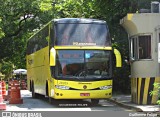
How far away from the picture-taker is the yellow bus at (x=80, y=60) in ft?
61.0

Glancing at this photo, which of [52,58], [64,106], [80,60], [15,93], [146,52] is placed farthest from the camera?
[15,93]

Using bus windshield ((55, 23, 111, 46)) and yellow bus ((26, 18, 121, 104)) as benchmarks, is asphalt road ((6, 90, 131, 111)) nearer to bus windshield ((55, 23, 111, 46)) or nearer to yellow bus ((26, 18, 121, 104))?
yellow bus ((26, 18, 121, 104))

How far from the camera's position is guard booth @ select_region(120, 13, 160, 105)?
60.6ft

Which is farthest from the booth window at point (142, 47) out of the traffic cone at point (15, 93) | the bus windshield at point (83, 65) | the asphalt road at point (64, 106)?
the traffic cone at point (15, 93)

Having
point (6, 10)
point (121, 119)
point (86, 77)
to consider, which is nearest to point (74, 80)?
point (86, 77)

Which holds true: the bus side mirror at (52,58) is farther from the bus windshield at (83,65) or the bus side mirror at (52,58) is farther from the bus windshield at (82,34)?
the bus windshield at (82,34)

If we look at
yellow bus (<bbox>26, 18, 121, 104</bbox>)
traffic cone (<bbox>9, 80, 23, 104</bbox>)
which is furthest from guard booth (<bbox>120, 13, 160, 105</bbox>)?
traffic cone (<bbox>9, 80, 23, 104</bbox>)

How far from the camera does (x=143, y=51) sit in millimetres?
18859

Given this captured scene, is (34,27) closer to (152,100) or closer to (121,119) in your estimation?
(152,100)

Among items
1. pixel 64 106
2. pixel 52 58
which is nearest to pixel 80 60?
pixel 52 58

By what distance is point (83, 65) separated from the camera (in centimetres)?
1884

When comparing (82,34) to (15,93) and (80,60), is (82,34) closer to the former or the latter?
(80,60)

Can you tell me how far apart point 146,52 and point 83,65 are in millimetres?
2843

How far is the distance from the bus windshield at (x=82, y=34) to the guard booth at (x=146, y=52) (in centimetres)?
127
